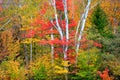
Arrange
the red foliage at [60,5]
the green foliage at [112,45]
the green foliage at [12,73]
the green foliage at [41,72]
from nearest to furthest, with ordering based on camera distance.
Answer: the green foliage at [12,73] < the green foliage at [112,45] < the green foliage at [41,72] < the red foliage at [60,5]

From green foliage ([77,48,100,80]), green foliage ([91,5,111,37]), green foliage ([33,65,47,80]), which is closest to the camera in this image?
green foliage ([77,48,100,80])

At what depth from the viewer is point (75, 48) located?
23062 mm

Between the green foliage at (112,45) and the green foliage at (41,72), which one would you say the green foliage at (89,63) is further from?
the green foliage at (41,72)

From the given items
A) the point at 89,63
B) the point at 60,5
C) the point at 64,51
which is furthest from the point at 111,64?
the point at 60,5

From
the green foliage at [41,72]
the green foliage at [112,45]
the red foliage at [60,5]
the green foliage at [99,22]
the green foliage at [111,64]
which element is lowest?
the green foliage at [41,72]

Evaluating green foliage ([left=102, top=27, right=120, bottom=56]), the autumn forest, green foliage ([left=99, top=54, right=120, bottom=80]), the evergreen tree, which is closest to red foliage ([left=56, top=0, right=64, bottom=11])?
the autumn forest

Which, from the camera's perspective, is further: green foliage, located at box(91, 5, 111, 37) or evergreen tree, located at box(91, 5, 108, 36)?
evergreen tree, located at box(91, 5, 108, 36)

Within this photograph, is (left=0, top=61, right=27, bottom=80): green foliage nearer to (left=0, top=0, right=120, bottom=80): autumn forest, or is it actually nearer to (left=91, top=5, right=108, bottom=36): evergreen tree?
(left=0, top=0, right=120, bottom=80): autumn forest

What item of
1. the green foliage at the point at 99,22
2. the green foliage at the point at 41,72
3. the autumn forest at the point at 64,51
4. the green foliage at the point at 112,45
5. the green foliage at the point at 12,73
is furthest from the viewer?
the green foliage at the point at 99,22

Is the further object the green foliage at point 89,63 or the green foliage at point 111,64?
the green foliage at point 89,63

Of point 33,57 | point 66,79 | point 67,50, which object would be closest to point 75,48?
point 67,50

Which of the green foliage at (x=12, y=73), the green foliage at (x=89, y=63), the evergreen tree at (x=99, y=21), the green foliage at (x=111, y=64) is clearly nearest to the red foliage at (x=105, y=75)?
the green foliage at (x=111, y=64)

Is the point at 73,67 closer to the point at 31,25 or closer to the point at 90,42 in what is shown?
the point at 90,42

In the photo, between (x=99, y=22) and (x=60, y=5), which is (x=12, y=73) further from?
(x=99, y=22)
